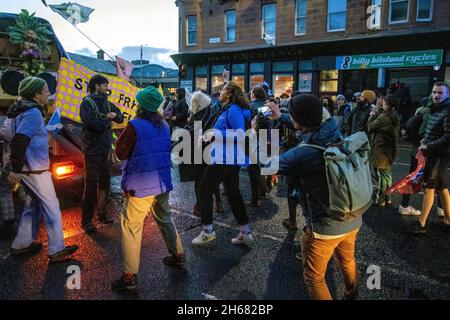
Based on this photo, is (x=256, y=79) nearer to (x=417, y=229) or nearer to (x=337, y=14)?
(x=337, y=14)

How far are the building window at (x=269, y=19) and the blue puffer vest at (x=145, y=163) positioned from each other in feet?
60.9

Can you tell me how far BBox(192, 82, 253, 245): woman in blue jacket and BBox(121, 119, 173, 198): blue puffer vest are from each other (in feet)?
3.02

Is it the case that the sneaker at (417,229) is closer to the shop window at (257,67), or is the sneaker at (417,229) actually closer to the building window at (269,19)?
the building window at (269,19)

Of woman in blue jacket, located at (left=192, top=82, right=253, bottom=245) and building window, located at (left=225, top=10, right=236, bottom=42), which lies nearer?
woman in blue jacket, located at (left=192, top=82, right=253, bottom=245)

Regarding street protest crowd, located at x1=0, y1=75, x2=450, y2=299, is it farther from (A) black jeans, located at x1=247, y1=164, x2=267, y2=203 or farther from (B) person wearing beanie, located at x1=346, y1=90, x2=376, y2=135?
(B) person wearing beanie, located at x1=346, y1=90, x2=376, y2=135

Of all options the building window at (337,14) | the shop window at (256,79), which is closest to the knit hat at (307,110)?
the building window at (337,14)

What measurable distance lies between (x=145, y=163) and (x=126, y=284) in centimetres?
110

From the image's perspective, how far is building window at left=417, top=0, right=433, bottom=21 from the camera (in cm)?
1610

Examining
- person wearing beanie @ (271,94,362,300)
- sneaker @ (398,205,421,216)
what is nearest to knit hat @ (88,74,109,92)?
person wearing beanie @ (271,94,362,300)

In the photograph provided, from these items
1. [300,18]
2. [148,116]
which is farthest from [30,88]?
[300,18]

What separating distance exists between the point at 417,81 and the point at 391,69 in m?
1.29

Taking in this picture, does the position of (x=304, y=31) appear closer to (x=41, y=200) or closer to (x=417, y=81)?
(x=417, y=81)
